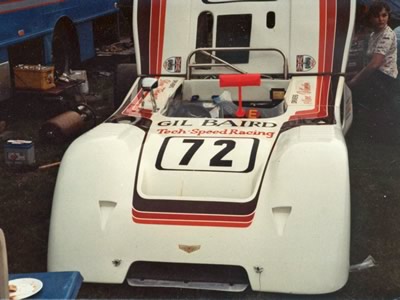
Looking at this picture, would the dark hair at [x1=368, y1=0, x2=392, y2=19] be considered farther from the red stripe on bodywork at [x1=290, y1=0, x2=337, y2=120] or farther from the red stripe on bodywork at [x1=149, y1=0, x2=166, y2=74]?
the red stripe on bodywork at [x1=149, y1=0, x2=166, y2=74]

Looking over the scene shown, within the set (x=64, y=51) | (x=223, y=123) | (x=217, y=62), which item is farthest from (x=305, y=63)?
(x=64, y=51)

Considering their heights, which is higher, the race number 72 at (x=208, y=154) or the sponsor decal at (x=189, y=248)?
the race number 72 at (x=208, y=154)

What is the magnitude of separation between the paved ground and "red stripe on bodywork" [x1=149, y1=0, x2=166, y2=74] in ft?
4.33

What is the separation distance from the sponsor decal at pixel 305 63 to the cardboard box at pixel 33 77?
3.18 m

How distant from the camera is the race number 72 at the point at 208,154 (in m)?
3.90

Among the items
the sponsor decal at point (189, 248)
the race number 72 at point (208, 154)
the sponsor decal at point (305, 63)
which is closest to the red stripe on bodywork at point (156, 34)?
the sponsor decal at point (305, 63)

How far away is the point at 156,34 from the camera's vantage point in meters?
5.60

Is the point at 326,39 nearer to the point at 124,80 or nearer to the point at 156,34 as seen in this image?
the point at 156,34

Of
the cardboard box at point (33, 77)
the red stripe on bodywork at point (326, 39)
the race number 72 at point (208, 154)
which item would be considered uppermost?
the red stripe on bodywork at point (326, 39)

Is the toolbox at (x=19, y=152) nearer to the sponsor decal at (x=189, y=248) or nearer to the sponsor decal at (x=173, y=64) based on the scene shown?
the sponsor decal at (x=173, y=64)

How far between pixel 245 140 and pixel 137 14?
204 cm

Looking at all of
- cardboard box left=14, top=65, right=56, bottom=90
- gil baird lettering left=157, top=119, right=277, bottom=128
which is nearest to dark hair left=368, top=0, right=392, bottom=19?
gil baird lettering left=157, top=119, right=277, bottom=128

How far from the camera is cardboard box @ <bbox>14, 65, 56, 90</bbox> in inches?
286

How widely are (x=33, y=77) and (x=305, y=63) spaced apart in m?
3.35
